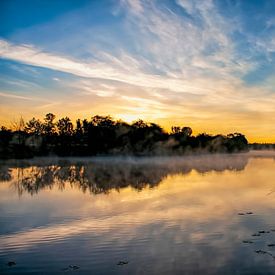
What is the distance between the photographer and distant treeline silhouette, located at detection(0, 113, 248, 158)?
121m

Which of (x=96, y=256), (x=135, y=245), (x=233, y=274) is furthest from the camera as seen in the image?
(x=135, y=245)

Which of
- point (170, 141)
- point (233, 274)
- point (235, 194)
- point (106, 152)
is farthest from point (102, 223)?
point (170, 141)

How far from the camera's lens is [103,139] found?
124 metres

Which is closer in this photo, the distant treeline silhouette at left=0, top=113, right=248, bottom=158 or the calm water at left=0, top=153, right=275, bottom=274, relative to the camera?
the calm water at left=0, top=153, right=275, bottom=274

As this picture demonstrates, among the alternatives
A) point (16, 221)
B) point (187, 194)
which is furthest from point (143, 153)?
point (16, 221)

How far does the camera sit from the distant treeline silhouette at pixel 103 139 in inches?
4781

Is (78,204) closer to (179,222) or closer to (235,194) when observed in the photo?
(179,222)

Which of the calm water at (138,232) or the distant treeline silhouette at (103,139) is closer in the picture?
the calm water at (138,232)

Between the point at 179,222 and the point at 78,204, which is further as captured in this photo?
the point at 78,204

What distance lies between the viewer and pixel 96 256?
12.6m

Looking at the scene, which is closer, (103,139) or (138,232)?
(138,232)

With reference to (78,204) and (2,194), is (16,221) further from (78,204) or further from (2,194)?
(2,194)

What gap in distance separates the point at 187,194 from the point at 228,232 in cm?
1264

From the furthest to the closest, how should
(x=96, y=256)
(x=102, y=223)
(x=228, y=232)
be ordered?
(x=102, y=223)
(x=228, y=232)
(x=96, y=256)
